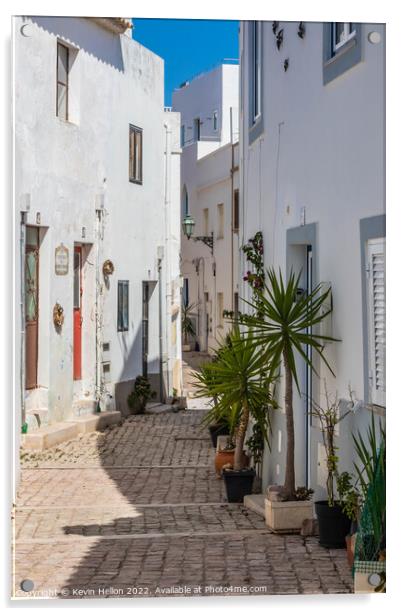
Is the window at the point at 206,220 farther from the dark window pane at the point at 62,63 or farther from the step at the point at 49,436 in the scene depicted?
the step at the point at 49,436

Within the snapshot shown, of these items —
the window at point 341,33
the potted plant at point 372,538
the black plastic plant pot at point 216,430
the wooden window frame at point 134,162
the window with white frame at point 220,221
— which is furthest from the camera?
the black plastic plant pot at point 216,430

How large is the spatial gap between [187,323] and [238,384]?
72cm

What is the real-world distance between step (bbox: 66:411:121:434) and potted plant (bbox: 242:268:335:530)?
Result: 0.90 m

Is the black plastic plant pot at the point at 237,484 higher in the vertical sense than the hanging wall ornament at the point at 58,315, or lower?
lower

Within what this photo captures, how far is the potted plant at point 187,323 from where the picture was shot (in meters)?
7.61

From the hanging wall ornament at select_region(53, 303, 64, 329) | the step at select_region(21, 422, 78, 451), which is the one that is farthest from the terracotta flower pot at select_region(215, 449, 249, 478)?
the hanging wall ornament at select_region(53, 303, 64, 329)

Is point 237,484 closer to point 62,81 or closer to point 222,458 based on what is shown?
point 222,458

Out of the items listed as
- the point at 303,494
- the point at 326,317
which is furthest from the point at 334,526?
the point at 326,317

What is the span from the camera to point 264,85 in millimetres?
8352

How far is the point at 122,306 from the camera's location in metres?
7.32

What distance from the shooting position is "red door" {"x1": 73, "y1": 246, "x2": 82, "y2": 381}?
6.97 metres

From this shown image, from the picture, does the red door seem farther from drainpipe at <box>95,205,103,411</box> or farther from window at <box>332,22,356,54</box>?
window at <box>332,22,356,54</box>

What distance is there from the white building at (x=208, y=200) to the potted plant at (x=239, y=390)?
17 cm

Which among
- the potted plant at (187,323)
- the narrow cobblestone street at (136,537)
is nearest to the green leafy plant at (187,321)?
the potted plant at (187,323)
